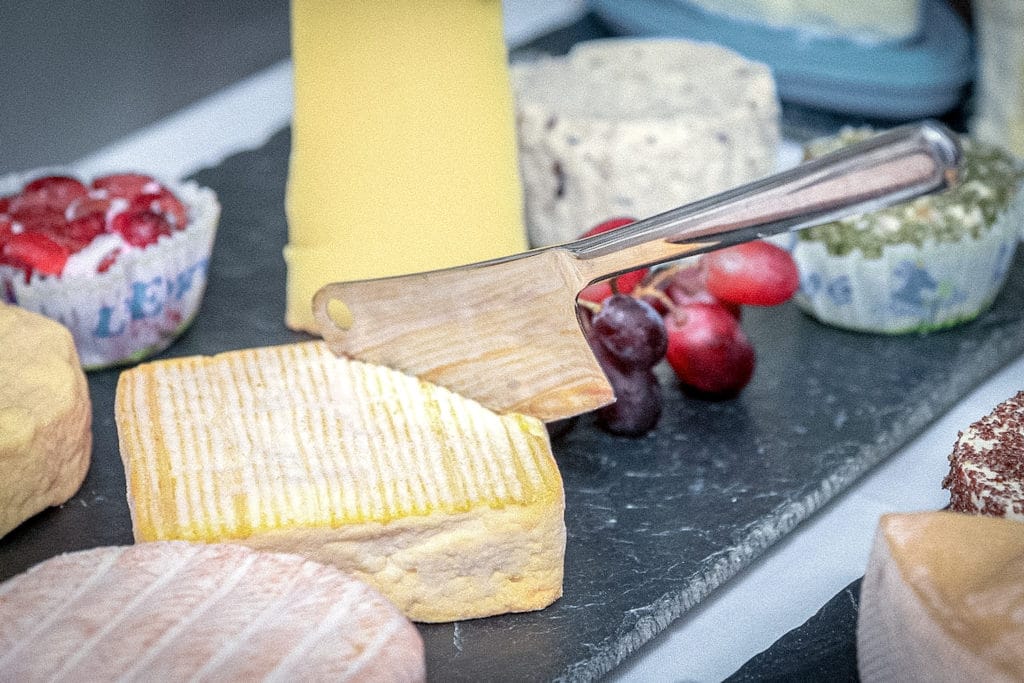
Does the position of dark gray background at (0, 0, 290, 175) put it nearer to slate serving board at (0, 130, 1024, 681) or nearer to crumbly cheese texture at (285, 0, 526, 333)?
slate serving board at (0, 130, 1024, 681)

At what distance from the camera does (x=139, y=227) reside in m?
1.23

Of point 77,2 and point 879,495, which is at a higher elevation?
point 77,2

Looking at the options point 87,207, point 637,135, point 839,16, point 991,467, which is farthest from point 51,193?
point 839,16

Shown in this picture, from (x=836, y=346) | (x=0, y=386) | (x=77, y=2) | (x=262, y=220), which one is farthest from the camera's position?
(x=77, y=2)

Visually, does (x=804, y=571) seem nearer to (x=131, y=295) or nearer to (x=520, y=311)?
(x=520, y=311)

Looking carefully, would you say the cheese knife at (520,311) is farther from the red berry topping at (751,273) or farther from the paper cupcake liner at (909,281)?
the paper cupcake liner at (909,281)

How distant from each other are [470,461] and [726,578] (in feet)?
0.82

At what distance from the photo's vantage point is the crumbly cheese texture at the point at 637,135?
4.35 ft

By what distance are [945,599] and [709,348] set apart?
1.54 ft

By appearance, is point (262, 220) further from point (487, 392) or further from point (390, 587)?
point (390, 587)

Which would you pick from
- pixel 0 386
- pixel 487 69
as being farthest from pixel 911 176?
pixel 0 386

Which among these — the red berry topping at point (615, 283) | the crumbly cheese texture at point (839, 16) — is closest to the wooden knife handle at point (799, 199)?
the red berry topping at point (615, 283)

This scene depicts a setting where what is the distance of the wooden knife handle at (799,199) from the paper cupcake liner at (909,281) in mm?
458

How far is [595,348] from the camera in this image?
1.12 m
